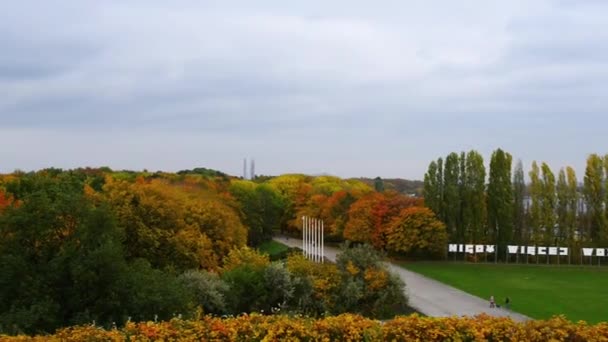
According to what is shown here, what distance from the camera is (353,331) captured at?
30.2 ft

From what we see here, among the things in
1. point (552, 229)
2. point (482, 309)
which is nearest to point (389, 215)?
point (552, 229)

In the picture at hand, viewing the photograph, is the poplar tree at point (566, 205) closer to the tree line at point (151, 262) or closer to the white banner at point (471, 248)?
the white banner at point (471, 248)

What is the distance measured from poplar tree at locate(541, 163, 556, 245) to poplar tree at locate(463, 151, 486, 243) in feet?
16.3

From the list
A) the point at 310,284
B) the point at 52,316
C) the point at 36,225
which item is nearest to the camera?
the point at 52,316

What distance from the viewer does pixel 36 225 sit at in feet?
52.6

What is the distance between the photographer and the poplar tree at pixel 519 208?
52.5 m

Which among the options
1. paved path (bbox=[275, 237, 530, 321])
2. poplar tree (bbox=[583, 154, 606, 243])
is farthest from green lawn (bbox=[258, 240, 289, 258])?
poplar tree (bbox=[583, 154, 606, 243])

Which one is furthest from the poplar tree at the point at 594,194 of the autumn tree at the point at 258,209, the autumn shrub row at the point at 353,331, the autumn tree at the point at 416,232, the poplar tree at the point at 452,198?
the autumn shrub row at the point at 353,331

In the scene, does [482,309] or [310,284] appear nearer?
[310,284]

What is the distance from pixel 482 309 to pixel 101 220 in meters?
19.5

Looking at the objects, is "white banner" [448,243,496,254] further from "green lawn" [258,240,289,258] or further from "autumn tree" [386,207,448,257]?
"green lawn" [258,240,289,258]

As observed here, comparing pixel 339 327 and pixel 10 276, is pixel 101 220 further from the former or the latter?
pixel 339 327

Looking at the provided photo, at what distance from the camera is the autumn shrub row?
9.02 metres

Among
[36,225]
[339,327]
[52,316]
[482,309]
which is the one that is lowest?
[482,309]
